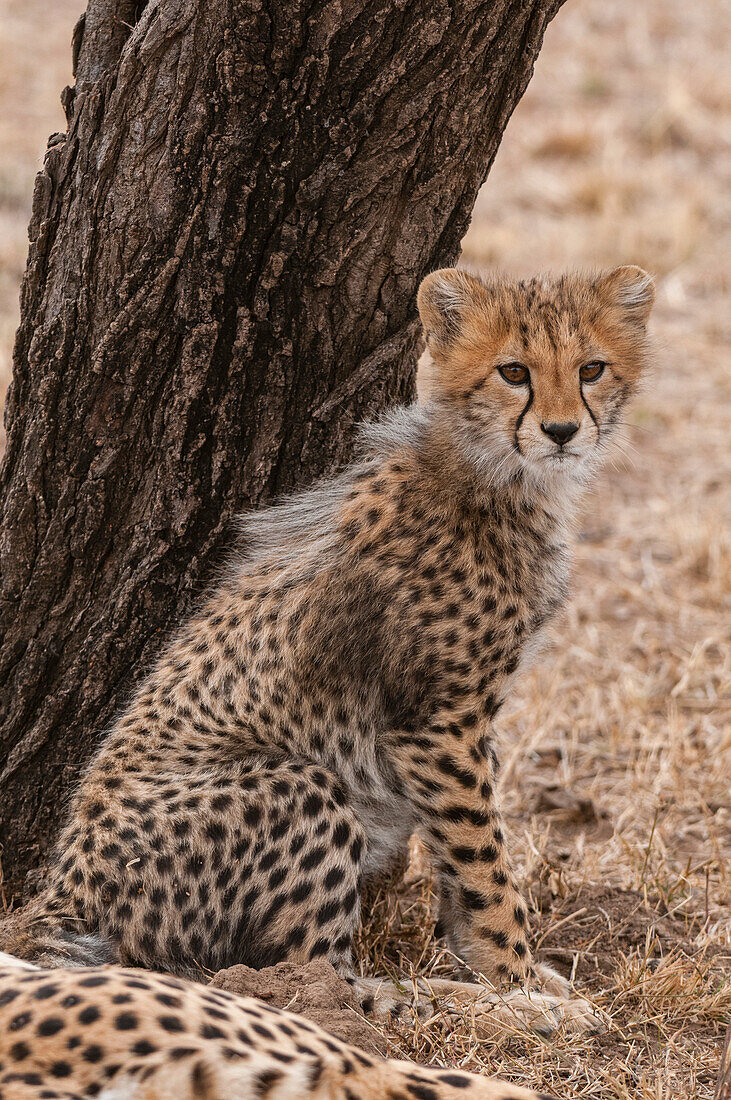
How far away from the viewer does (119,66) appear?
3.12 meters

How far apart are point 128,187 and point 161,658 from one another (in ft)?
4.03

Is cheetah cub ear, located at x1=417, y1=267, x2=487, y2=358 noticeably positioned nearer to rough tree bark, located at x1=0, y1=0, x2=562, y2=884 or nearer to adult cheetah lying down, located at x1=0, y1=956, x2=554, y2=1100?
rough tree bark, located at x1=0, y1=0, x2=562, y2=884

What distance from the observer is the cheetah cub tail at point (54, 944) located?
2.91 m

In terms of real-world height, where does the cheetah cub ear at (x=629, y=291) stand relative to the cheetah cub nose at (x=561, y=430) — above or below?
above

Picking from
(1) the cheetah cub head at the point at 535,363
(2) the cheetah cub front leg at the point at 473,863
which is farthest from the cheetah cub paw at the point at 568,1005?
(1) the cheetah cub head at the point at 535,363

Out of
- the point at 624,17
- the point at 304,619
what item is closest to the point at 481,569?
the point at 304,619

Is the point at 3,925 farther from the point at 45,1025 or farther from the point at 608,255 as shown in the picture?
the point at 608,255

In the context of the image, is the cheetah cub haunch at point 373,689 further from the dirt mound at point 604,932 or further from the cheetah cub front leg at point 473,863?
the dirt mound at point 604,932

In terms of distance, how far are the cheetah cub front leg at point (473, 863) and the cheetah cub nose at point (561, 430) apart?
75cm

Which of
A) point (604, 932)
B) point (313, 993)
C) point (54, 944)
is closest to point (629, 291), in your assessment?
point (604, 932)

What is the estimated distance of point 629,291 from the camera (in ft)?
11.3

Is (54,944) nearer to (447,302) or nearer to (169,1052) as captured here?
(169,1052)

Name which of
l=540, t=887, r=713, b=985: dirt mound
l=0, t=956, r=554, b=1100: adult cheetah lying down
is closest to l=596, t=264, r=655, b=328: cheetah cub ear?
l=540, t=887, r=713, b=985: dirt mound

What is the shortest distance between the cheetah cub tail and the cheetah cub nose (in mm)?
1599
